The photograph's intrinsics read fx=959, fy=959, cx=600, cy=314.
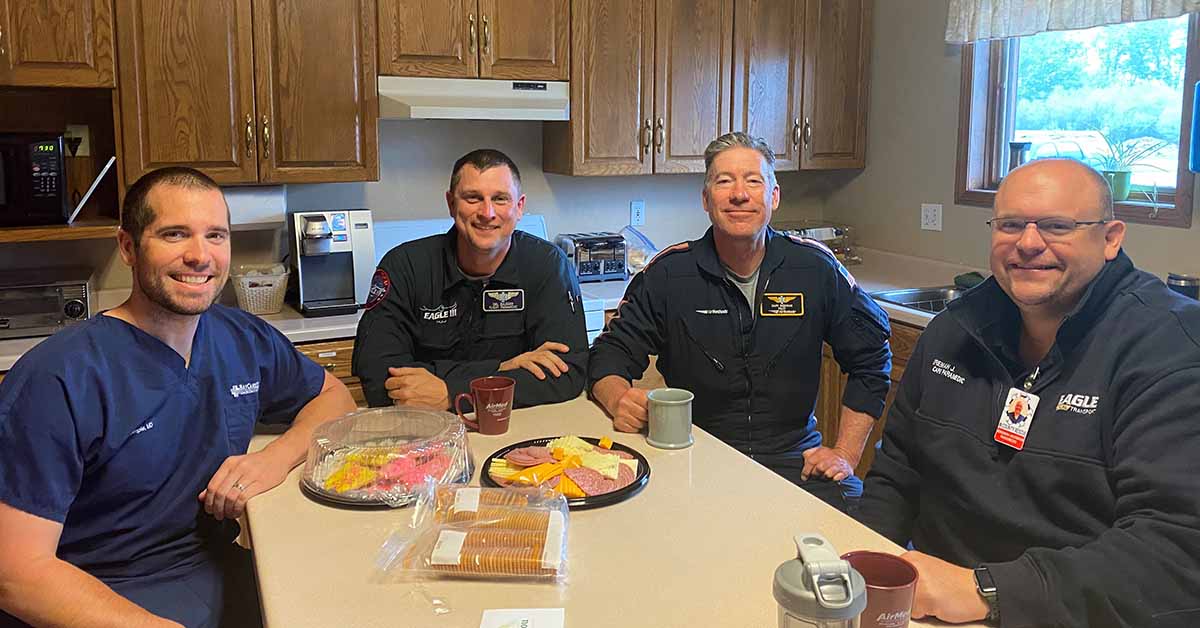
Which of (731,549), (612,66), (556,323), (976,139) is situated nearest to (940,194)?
(976,139)

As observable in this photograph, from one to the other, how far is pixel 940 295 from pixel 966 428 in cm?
218

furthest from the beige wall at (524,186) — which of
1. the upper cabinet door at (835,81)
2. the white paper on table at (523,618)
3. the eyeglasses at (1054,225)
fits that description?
the white paper on table at (523,618)

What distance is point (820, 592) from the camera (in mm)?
972

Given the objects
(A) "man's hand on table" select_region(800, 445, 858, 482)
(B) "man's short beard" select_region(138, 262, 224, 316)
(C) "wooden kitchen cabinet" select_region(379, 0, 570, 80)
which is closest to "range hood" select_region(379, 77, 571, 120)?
(C) "wooden kitchen cabinet" select_region(379, 0, 570, 80)

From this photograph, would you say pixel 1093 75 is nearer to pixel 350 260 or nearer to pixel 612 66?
pixel 612 66

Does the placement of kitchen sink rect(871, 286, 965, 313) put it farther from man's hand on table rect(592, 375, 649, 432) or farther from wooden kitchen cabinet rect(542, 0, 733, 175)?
man's hand on table rect(592, 375, 649, 432)

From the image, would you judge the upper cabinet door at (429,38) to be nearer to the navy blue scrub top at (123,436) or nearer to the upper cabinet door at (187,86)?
the upper cabinet door at (187,86)

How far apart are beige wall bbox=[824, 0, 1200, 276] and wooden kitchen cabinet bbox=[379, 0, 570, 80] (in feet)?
4.81

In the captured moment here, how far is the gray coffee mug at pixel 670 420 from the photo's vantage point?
185 cm

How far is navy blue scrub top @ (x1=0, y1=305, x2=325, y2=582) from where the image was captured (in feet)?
4.86

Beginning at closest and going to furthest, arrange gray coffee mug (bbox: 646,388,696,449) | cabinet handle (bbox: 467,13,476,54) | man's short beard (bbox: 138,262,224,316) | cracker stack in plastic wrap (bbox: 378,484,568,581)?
cracker stack in plastic wrap (bbox: 378,484,568,581) → man's short beard (bbox: 138,262,224,316) → gray coffee mug (bbox: 646,388,696,449) → cabinet handle (bbox: 467,13,476,54)

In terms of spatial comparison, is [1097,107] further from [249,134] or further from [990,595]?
[249,134]

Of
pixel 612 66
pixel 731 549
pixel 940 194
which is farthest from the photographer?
pixel 940 194

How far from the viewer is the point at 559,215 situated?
4062mm
